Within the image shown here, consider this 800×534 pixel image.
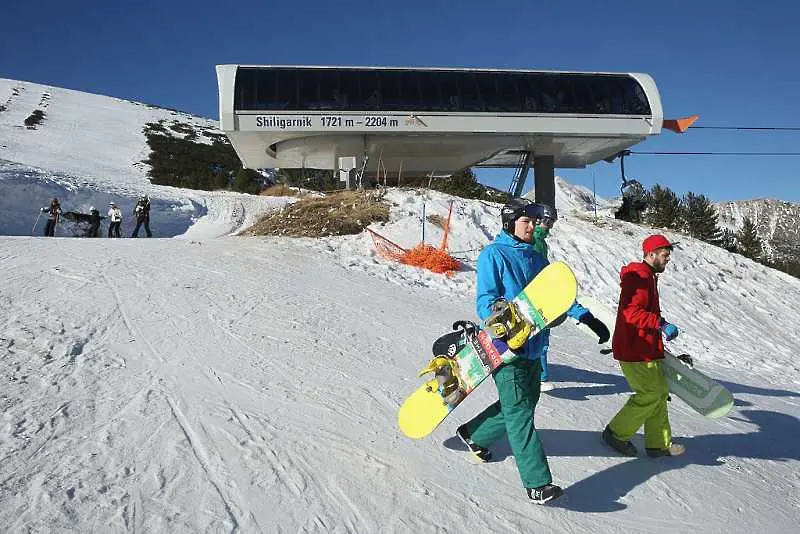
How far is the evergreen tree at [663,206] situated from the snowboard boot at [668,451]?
99.9 ft

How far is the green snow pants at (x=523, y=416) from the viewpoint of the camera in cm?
316

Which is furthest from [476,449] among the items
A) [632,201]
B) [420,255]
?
[632,201]

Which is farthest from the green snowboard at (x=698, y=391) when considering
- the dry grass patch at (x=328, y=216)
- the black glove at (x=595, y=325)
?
the dry grass patch at (x=328, y=216)

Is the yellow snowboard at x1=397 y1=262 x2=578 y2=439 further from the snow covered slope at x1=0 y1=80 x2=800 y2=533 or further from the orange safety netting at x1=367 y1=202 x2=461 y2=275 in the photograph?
the orange safety netting at x1=367 y1=202 x2=461 y2=275

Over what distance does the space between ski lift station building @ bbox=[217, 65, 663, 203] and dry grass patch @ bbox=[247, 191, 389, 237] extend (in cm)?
204

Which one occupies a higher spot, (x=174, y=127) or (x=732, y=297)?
(x=174, y=127)

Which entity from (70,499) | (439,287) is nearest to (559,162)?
(439,287)

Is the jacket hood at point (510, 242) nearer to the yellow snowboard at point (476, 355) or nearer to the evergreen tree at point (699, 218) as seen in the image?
the yellow snowboard at point (476, 355)

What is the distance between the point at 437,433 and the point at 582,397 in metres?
1.97

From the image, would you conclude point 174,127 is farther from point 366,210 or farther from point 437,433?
point 437,433

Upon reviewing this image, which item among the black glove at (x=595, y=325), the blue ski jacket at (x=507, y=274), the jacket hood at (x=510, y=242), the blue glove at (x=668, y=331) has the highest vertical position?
the jacket hood at (x=510, y=242)


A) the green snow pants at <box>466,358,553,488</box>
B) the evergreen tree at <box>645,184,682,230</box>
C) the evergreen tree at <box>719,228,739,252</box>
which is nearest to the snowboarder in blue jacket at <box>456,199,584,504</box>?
the green snow pants at <box>466,358,553,488</box>

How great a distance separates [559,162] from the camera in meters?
18.7

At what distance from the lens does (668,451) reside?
408 centimetres
